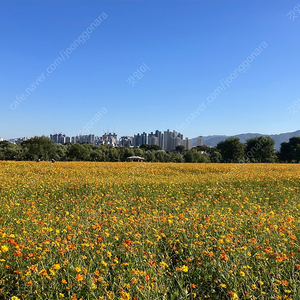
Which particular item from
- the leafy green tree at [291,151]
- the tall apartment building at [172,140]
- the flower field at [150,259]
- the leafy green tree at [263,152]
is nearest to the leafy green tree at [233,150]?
the leafy green tree at [263,152]

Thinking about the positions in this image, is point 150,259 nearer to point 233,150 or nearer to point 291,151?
point 233,150

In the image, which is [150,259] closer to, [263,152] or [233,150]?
[233,150]

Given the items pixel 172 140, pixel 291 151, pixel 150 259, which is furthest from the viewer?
pixel 172 140

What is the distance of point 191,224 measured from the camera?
4.96m

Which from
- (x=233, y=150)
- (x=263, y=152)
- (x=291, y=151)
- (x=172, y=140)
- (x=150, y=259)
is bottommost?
(x=150, y=259)

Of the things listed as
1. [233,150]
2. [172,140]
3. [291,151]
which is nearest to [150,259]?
[233,150]

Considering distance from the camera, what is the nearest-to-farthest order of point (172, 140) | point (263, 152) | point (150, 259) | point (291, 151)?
point (150, 259) → point (263, 152) → point (291, 151) → point (172, 140)

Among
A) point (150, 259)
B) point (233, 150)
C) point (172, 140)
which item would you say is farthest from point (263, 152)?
point (172, 140)

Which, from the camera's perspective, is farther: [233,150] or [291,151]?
[291,151]

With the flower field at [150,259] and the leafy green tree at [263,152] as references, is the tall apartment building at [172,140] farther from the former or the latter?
the flower field at [150,259]

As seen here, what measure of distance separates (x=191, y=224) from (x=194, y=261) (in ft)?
3.53

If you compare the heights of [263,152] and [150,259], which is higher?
[263,152]

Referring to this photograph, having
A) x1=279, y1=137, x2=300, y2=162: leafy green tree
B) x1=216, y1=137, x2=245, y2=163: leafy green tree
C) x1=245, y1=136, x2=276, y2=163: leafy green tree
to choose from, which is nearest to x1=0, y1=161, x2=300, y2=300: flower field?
x1=216, y1=137, x2=245, y2=163: leafy green tree

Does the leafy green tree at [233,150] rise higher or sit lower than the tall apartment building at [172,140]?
lower
